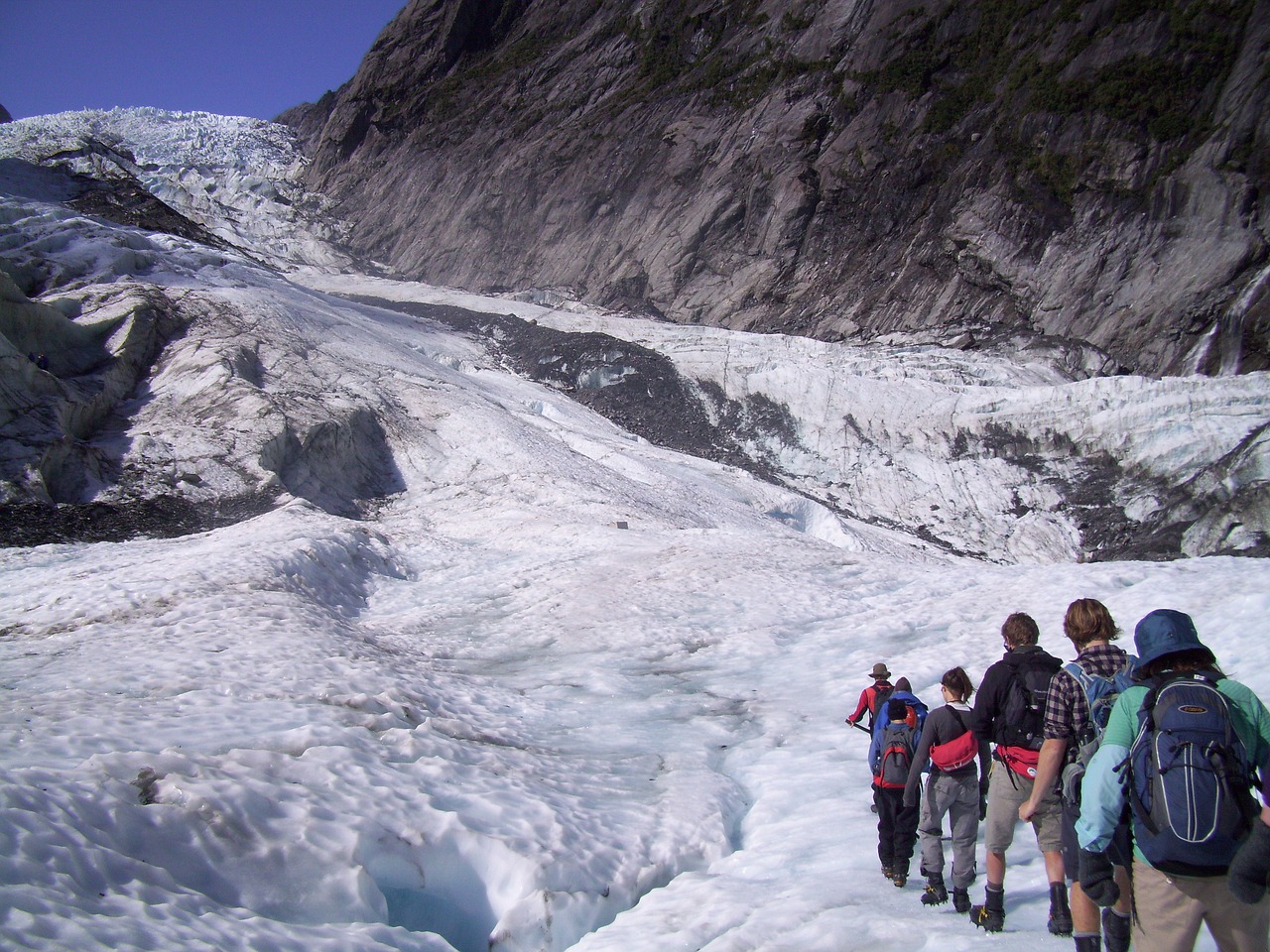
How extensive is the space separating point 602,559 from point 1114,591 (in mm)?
8914

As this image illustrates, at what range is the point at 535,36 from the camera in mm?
74312

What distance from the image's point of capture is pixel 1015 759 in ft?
14.9

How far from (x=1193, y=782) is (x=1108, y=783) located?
34cm

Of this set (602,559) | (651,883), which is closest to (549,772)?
(651,883)

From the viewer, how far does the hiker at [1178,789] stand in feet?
9.67

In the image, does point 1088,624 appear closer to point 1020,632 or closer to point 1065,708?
point 1020,632

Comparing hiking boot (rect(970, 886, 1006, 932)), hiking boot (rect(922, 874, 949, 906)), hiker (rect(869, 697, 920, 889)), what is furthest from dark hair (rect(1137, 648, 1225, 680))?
hiking boot (rect(922, 874, 949, 906))

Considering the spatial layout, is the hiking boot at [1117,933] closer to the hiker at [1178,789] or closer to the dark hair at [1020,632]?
the hiker at [1178,789]

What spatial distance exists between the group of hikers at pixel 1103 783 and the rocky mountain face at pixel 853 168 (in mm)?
34099

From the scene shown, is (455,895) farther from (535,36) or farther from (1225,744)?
(535,36)

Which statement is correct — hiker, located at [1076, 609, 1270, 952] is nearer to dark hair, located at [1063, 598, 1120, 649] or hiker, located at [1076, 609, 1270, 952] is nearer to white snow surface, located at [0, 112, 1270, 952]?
dark hair, located at [1063, 598, 1120, 649]

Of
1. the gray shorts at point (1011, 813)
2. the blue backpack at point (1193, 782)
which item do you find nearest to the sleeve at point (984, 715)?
the gray shorts at point (1011, 813)

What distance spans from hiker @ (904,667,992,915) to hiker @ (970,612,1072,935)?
8 cm

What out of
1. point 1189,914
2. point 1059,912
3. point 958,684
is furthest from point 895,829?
point 1189,914
